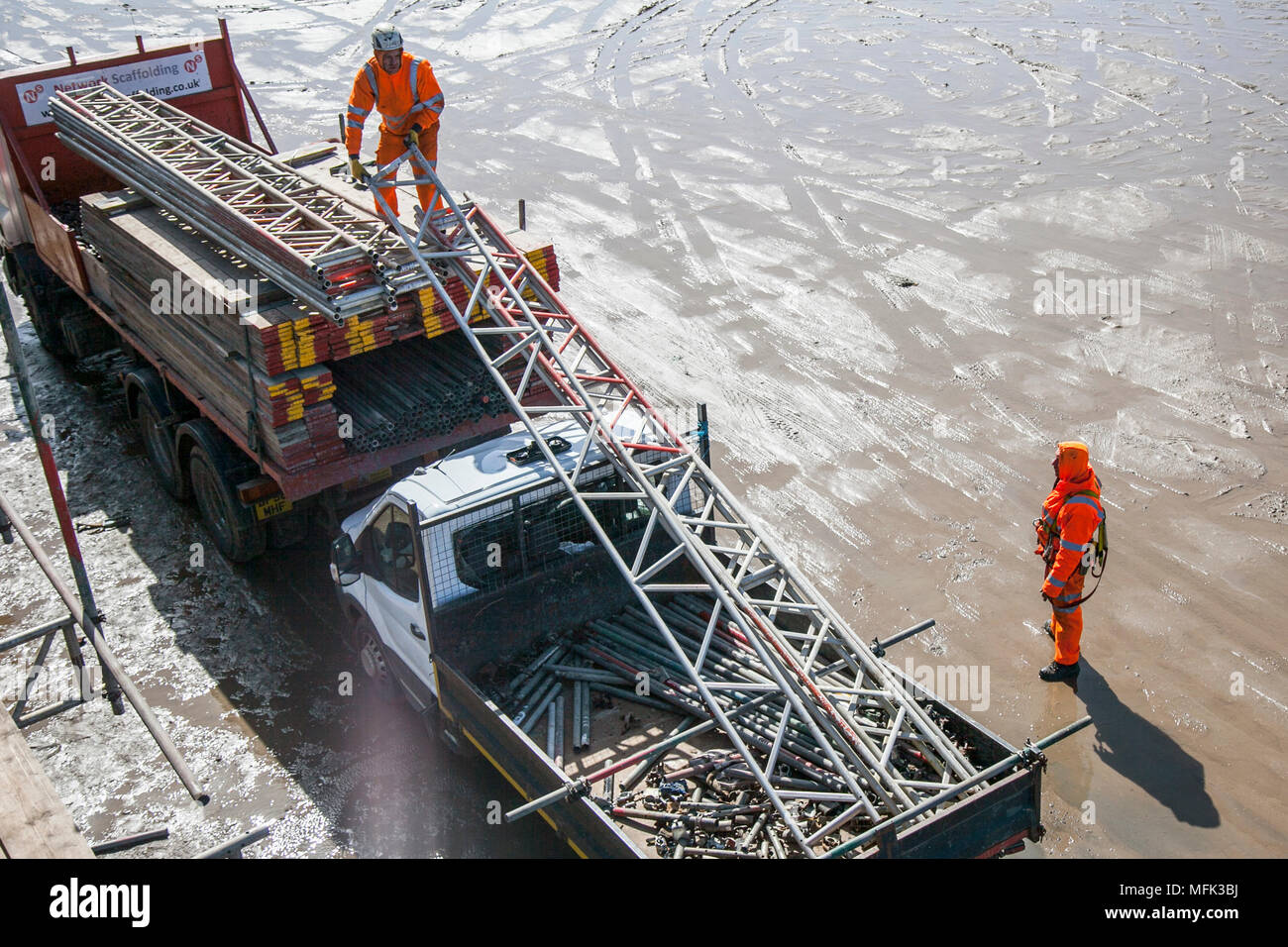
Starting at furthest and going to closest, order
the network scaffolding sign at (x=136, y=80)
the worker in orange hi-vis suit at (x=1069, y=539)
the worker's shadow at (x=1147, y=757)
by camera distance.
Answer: the network scaffolding sign at (x=136, y=80) → the worker in orange hi-vis suit at (x=1069, y=539) → the worker's shadow at (x=1147, y=757)

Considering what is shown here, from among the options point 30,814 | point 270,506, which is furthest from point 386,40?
point 30,814

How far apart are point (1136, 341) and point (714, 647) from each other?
347 inches

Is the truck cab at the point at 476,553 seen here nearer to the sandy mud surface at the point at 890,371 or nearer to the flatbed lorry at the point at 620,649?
the flatbed lorry at the point at 620,649

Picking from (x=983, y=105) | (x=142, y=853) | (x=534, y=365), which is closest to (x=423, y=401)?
(x=534, y=365)

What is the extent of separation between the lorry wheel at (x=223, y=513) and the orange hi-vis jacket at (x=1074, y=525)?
6.98 m

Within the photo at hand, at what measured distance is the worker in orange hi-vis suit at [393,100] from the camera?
9.84 metres

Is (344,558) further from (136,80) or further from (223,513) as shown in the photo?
(136,80)

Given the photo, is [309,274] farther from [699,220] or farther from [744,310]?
[699,220]

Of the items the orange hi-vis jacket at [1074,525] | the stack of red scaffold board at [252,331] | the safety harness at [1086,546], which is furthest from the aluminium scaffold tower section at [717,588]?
the safety harness at [1086,546]

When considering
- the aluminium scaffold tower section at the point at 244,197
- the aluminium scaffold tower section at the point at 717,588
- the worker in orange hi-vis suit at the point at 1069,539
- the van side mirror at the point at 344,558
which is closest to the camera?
the aluminium scaffold tower section at the point at 717,588

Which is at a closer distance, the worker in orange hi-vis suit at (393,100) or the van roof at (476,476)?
the van roof at (476,476)

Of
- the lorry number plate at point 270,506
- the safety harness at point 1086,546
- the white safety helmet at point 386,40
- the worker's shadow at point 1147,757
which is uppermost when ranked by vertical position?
the white safety helmet at point 386,40

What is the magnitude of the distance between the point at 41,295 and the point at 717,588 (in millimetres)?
11199

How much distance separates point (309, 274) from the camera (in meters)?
8.95
